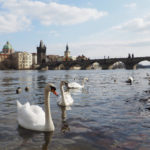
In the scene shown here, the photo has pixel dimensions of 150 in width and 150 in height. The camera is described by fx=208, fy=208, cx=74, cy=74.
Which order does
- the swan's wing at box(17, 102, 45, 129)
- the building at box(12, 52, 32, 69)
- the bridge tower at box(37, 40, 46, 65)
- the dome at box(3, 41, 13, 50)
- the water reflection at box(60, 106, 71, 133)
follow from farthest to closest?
the dome at box(3, 41, 13, 50)
the bridge tower at box(37, 40, 46, 65)
the building at box(12, 52, 32, 69)
the water reflection at box(60, 106, 71, 133)
the swan's wing at box(17, 102, 45, 129)

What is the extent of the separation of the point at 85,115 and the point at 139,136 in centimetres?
264

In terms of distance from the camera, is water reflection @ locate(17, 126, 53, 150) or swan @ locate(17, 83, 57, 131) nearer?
water reflection @ locate(17, 126, 53, 150)

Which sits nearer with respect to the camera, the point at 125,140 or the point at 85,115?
the point at 125,140

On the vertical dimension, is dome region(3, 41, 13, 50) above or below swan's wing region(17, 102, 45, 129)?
above

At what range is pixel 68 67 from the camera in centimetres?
13850

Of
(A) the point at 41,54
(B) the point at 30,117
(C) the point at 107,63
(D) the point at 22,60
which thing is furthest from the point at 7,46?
(B) the point at 30,117

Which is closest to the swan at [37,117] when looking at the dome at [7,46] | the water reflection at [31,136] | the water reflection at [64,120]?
the water reflection at [31,136]

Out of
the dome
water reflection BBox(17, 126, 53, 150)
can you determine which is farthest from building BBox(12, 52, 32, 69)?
water reflection BBox(17, 126, 53, 150)

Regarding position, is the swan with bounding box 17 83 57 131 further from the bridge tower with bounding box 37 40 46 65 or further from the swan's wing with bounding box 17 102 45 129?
the bridge tower with bounding box 37 40 46 65

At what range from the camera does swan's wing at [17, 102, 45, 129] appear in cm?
585

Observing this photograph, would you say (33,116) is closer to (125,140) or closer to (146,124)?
(125,140)

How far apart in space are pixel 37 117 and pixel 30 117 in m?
0.20

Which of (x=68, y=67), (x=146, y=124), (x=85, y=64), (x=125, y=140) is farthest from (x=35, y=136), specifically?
(x=68, y=67)

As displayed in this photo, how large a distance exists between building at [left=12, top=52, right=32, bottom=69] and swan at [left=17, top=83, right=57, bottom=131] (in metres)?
149
